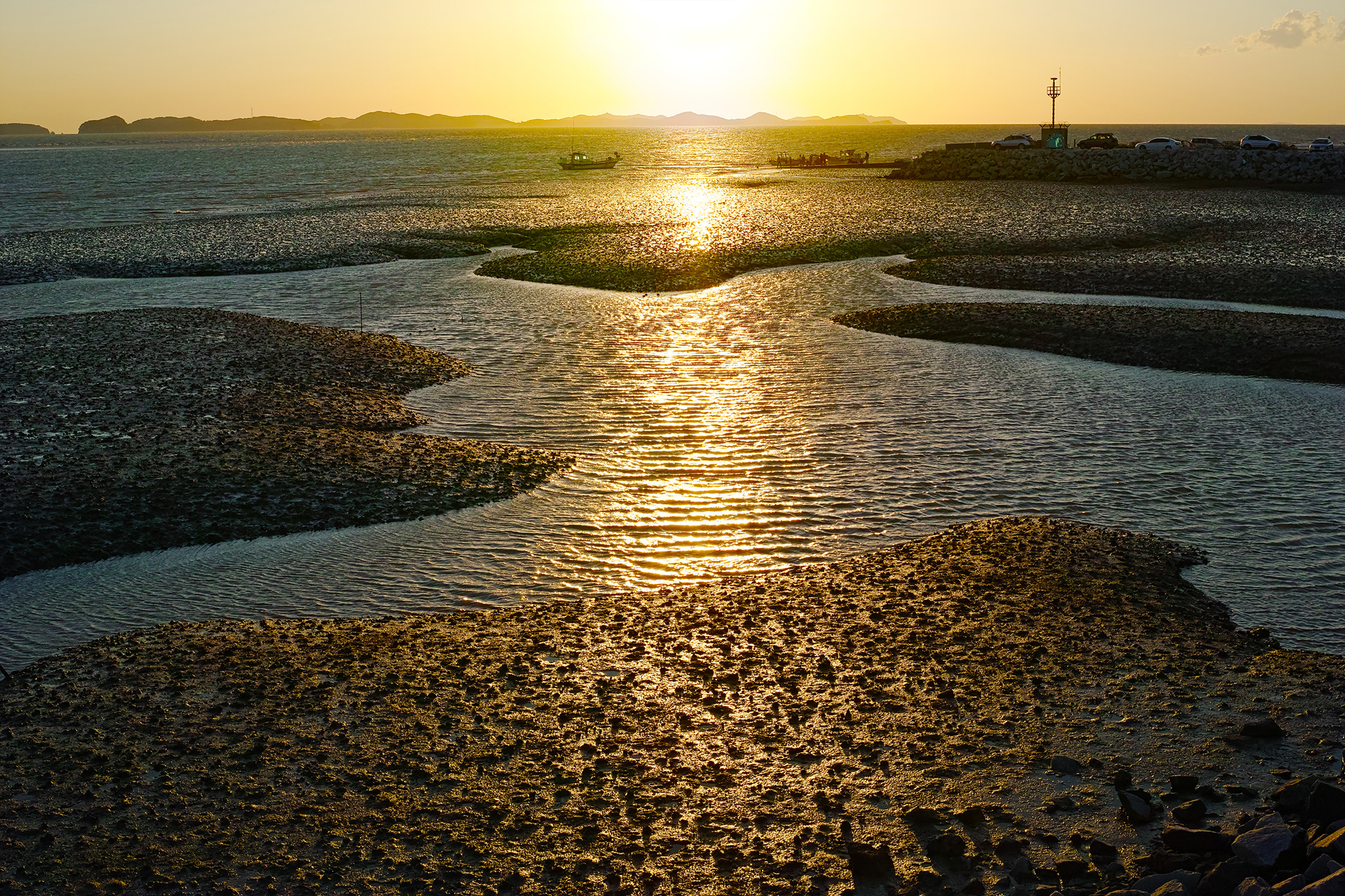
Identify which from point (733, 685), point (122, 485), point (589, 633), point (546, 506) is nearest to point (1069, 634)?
point (733, 685)

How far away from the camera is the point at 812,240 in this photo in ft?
140

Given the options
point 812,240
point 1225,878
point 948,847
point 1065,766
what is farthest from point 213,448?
A: point 812,240

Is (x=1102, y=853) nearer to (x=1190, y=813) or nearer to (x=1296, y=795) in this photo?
(x=1190, y=813)

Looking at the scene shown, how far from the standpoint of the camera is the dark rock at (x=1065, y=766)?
25.5ft

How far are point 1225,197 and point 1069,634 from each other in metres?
55.6

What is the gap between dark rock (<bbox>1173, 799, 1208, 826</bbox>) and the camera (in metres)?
6.93

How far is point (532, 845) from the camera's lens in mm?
7055

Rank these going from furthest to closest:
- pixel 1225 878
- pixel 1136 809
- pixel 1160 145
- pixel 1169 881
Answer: pixel 1160 145 < pixel 1136 809 < pixel 1169 881 < pixel 1225 878

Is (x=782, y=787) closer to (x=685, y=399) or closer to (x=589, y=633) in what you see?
(x=589, y=633)

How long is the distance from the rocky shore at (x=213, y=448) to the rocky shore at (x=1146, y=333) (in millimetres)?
12290

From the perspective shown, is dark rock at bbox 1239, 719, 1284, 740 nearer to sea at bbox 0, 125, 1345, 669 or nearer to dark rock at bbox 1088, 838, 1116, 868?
dark rock at bbox 1088, 838, 1116, 868

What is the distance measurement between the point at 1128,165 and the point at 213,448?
70491 mm

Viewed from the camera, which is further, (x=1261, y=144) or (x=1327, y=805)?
(x=1261, y=144)

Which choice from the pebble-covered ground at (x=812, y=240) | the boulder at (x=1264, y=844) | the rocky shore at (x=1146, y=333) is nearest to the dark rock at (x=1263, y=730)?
the boulder at (x=1264, y=844)
